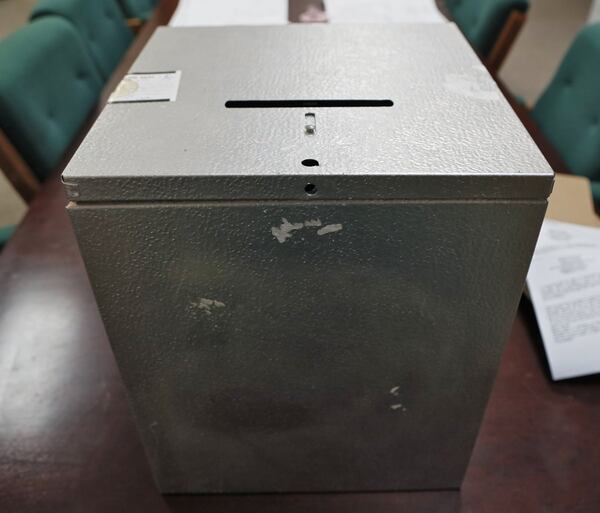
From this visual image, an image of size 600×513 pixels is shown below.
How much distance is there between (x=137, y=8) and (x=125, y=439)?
192 centimetres

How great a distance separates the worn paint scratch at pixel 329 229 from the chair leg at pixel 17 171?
2.80ft

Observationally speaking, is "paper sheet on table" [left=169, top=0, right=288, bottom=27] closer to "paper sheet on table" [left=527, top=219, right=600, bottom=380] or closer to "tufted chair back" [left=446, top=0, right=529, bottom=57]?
"tufted chair back" [left=446, top=0, right=529, bottom=57]

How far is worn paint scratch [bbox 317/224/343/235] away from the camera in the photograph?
355 mm

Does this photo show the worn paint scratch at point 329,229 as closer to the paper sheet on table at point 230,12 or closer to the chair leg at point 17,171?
the chair leg at point 17,171

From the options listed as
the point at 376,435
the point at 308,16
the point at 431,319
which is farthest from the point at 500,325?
the point at 308,16

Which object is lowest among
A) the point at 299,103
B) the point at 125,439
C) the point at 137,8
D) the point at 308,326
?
the point at 137,8

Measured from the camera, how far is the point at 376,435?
19.5 inches

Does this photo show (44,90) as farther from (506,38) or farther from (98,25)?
(506,38)

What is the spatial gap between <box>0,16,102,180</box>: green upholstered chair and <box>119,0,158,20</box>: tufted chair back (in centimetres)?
80

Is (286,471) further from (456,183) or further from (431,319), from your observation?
(456,183)

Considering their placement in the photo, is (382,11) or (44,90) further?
(382,11)

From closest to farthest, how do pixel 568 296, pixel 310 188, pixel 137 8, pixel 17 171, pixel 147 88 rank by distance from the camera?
pixel 310 188, pixel 147 88, pixel 568 296, pixel 17 171, pixel 137 8

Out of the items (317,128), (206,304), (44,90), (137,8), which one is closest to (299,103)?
(317,128)

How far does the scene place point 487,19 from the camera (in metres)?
1.50
